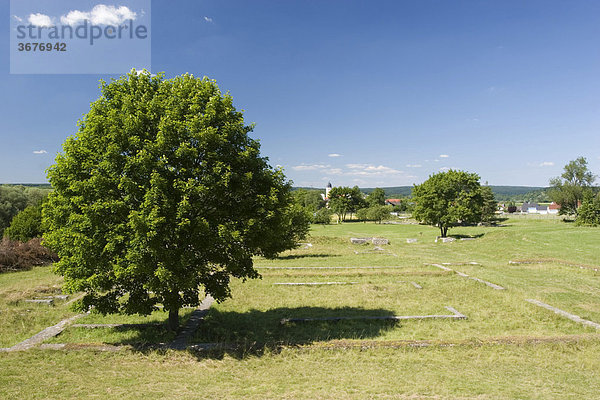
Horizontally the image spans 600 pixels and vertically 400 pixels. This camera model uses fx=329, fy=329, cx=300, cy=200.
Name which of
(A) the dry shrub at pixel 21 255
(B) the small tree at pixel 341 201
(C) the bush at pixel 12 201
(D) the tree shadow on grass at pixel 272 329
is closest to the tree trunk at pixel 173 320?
(D) the tree shadow on grass at pixel 272 329

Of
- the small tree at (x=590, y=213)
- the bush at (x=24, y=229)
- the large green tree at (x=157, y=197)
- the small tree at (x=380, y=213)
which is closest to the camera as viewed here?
the large green tree at (x=157, y=197)

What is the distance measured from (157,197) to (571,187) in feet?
328

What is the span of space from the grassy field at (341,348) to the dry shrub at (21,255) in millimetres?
10710

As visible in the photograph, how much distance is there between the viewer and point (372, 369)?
30.6ft

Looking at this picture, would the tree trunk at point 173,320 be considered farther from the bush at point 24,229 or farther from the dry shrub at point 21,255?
the bush at point 24,229

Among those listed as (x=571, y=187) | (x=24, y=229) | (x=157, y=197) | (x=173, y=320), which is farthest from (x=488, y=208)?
(x=24, y=229)

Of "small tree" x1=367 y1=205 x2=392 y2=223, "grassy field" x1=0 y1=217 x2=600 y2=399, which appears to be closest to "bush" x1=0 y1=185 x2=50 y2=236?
"grassy field" x1=0 y1=217 x2=600 y2=399

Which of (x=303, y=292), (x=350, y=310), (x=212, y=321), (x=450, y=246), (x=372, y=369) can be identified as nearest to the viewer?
(x=372, y=369)

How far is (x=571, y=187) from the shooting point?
80.3 meters

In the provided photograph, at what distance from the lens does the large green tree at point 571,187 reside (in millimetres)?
80250

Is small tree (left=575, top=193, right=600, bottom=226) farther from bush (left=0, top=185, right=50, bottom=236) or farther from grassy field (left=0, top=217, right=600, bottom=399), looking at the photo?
bush (left=0, top=185, right=50, bottom=236)

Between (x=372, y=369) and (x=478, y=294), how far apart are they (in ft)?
36.5

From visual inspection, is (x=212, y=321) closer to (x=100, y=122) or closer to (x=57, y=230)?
(x=57, y=230)

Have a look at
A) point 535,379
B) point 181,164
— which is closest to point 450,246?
point 535,379
